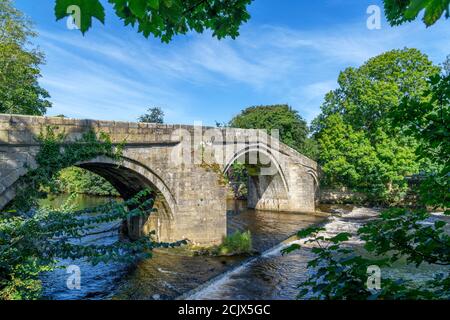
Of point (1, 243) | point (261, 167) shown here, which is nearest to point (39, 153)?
point (1, 243)

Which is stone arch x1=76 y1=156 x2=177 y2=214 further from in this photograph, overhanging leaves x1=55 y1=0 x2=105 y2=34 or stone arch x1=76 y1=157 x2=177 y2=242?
overhanging leaves x1=55 y1=0 x2=105 y2=34

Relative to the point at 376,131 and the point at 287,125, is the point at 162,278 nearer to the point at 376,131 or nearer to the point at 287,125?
the point at 376,131

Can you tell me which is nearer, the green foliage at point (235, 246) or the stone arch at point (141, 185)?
the stone arch at point (141, 185)

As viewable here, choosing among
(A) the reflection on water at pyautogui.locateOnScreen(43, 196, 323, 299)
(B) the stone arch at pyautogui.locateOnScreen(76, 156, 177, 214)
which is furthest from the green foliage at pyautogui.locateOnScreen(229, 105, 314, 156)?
(B) the stone arch at pyautogui.locateOnScreen(76, 156, 177, 214)

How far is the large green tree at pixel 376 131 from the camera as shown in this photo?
22172 mm

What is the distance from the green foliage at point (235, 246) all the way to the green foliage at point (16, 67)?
41.4 feet

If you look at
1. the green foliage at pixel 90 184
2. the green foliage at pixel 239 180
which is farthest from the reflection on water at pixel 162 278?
the green foliage at pixel 90 184

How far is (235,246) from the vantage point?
12.8 metres

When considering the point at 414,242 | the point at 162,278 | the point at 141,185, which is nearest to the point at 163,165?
the point at 141,185

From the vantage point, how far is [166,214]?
12.8 meters

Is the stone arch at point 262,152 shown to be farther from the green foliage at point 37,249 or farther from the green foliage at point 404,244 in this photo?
the green foliage at point 404,244

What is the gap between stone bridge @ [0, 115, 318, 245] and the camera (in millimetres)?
8438

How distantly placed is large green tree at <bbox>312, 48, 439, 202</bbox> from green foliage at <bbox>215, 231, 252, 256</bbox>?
13.3 meters
